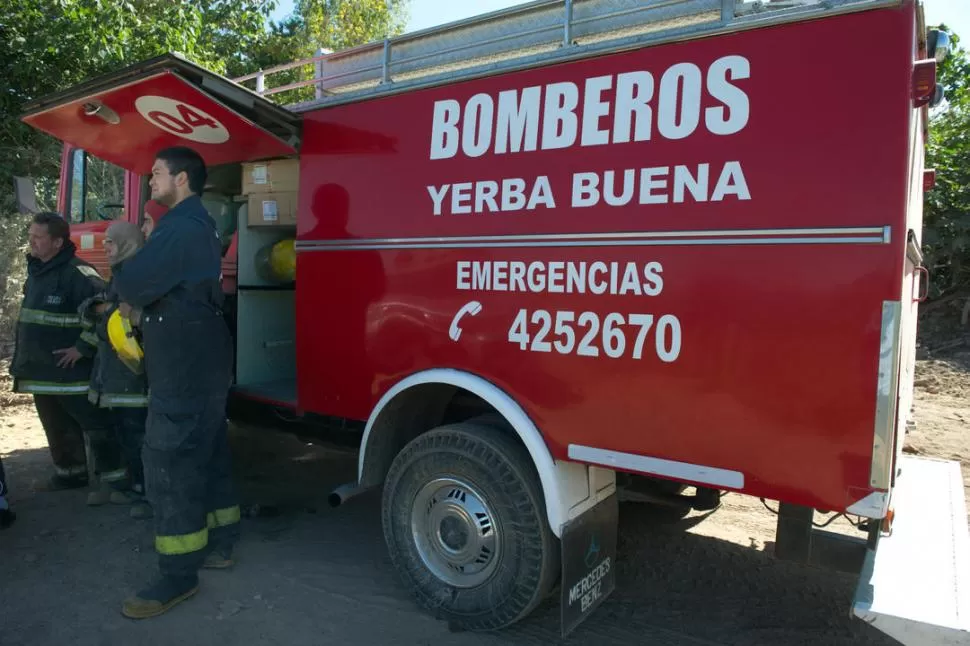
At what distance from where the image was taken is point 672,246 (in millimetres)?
2486

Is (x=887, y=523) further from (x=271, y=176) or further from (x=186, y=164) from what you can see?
(x=271, y=176)

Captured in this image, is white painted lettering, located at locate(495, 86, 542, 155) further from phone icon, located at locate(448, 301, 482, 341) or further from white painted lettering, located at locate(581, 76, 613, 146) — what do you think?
phone icon, located at locate(448, 301, 482, 341)

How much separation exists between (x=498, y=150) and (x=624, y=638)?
224 cm

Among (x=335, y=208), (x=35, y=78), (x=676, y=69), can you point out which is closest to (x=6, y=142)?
(x=35, y=78)

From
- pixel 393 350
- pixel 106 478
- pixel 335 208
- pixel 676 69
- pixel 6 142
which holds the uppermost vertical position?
pixel 6 142

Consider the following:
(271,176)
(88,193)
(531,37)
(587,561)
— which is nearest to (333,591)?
(587,561)

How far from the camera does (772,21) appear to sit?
2.30 m

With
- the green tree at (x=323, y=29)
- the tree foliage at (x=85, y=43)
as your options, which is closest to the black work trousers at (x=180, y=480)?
the tree foliage at (x=85, y=43)

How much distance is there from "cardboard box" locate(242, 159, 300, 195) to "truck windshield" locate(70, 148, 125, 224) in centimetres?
157

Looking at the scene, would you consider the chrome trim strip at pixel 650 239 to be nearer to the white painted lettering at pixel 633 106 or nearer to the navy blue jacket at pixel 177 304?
the white painted lettering at pixel 633 106

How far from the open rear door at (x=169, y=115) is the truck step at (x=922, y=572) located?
3352 millimetres

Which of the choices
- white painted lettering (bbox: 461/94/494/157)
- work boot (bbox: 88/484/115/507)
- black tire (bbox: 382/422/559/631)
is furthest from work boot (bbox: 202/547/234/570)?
white painted lettering (bbox: 461/94/494/157)

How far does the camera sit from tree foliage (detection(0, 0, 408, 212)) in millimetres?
8547

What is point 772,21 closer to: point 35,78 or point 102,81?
point 102,81
